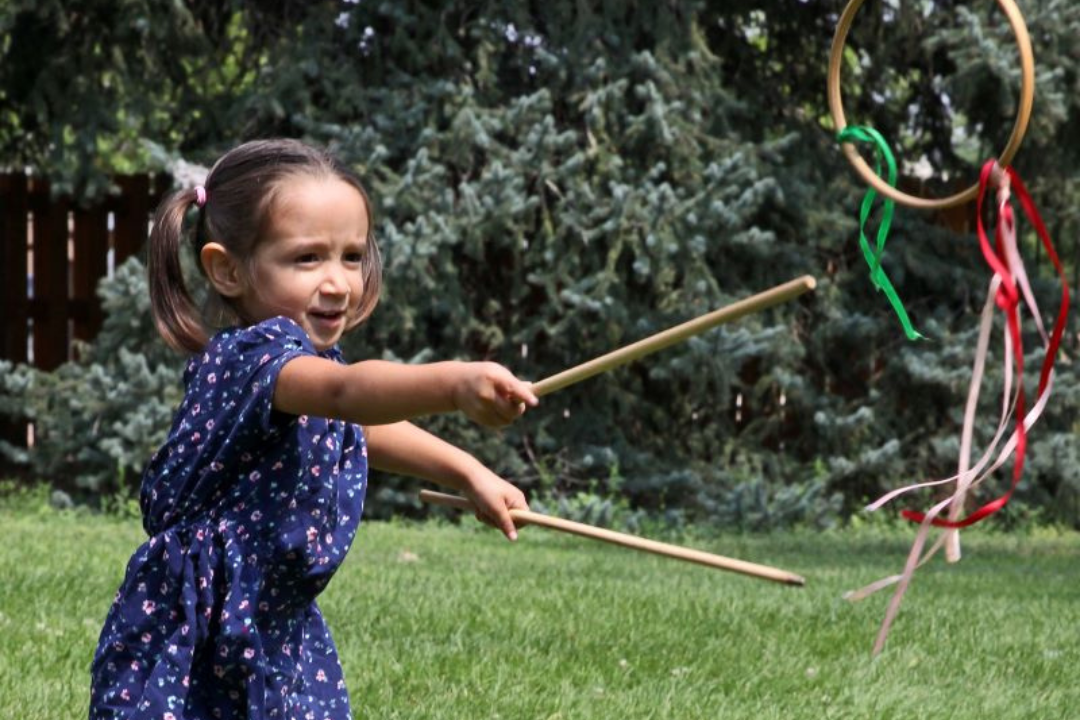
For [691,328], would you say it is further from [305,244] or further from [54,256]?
[54,256]

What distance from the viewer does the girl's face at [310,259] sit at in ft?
9.36

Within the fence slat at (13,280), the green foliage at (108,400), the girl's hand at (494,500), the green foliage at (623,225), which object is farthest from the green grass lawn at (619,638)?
the fence slat at (13,280)

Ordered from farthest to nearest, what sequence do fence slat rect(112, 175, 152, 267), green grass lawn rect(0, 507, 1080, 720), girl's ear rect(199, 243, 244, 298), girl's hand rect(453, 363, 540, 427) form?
fence slat rect(112, 175, 152, 267) → green grass lawn rect(0, 507, 1080, 720) → girl's ear rect(199, 243, 244, 298) → girl's hand rect(453, 363, 540, 427)

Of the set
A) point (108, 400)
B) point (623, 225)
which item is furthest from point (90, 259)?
point (623, 225)

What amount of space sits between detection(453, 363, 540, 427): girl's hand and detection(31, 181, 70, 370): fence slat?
29.9ft

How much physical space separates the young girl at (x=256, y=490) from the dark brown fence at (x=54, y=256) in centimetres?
815

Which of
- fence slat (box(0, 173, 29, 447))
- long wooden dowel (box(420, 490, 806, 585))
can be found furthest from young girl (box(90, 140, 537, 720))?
fence slat (box(0, 173, 29, 447))

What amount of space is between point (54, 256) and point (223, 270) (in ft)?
27.5

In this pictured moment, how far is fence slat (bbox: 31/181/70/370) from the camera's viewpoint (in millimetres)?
10977

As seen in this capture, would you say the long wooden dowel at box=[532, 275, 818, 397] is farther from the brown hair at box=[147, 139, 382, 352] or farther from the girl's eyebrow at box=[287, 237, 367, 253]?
the brown hair at box=[147, 139, 382, 352]

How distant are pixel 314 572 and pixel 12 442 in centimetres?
863

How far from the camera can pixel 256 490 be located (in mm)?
2811

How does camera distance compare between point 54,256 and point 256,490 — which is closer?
point 256,490

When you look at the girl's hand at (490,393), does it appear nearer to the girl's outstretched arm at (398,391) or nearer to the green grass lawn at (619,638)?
the girl's outstretched arm at (398,391)
